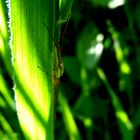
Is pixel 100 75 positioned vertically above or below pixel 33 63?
below

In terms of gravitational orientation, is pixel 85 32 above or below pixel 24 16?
below

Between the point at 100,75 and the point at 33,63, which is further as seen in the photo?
the point at 100,75

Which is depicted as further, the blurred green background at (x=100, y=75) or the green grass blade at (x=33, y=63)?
the blurred green background at (x=100, y=75)

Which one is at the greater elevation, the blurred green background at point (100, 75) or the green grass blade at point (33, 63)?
the green grass blade at point (33, 63)

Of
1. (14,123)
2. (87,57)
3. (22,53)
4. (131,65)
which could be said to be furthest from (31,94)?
(131,65)

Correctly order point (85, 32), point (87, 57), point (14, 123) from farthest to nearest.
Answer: point (85, 32) < point (87, 57) < point (14, 123)

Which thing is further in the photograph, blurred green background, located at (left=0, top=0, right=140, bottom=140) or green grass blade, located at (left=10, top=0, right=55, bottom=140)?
blurred green background, located at (left=0, top=0, right=140, bottom=140)

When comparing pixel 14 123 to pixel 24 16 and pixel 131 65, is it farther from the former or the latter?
pixel 24 16

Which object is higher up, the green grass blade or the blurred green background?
the green grass blade
